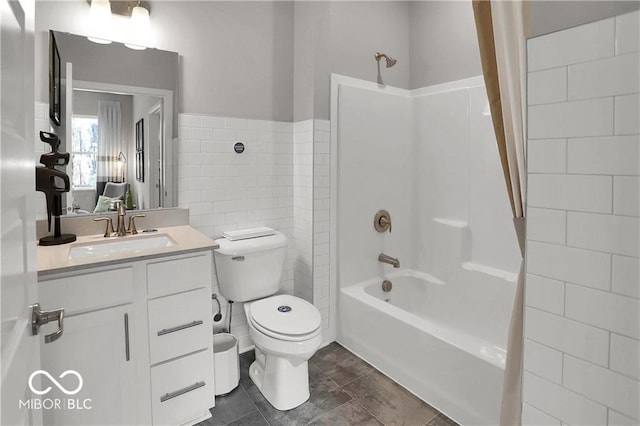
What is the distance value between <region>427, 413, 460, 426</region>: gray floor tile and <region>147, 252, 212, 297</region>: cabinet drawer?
1.33 m

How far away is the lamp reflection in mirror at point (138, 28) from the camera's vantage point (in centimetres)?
198

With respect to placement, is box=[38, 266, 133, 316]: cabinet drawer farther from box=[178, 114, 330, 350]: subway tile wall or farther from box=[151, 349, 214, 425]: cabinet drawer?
box=[178, 114, 330, 350]: subway tile wall

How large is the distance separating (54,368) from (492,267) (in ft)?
8.10

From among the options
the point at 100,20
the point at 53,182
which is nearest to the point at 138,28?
the point at 100,20

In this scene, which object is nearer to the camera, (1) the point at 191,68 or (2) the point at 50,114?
(2) the point at 50,114

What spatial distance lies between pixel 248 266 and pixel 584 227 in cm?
172

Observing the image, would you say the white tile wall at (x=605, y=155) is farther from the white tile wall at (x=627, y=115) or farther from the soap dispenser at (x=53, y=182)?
the soap dispenser at (x=53, y=182)

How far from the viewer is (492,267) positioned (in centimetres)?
Answer: 247

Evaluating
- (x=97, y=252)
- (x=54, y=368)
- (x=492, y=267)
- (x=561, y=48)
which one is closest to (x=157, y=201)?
(x=97, y=252)

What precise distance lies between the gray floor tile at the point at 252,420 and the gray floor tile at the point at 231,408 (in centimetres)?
3

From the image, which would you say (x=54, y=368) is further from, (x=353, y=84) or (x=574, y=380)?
(x=353, y=84)

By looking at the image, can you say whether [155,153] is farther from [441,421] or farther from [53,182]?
[441,421]

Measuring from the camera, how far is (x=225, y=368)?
2031 mm

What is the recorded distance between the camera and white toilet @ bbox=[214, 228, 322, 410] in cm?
188
